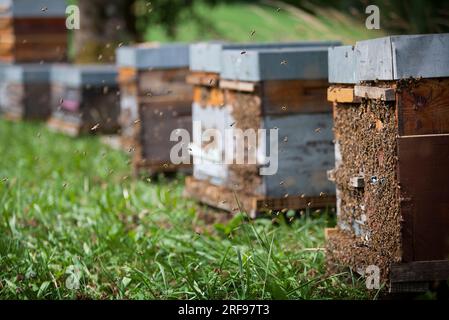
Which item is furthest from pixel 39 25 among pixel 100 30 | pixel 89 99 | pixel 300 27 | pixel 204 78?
pixel 204 78

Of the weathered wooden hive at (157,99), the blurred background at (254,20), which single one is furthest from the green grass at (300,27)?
the weathered wooden hive at (157,99)

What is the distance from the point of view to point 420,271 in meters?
3.08

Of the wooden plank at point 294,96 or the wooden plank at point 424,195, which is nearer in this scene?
the wooden plank at point 424,195

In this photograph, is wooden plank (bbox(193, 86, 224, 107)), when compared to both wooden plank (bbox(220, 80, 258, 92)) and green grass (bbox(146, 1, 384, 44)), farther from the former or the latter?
green grass (bbox(146, 1, 384, 44))

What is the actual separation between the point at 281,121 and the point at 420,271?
154cm

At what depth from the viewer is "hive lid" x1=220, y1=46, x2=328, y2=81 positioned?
430 cm

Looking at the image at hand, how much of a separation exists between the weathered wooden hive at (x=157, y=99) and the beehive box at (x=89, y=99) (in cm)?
187

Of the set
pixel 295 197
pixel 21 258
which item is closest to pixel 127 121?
pixel 295 197

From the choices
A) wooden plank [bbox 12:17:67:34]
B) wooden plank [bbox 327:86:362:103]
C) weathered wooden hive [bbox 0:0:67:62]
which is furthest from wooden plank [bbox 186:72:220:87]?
wooden plank [bbox 12:17:67:34]

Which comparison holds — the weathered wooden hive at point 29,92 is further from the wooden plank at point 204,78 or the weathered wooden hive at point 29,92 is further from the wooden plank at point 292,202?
the wooden plank at point 292,202

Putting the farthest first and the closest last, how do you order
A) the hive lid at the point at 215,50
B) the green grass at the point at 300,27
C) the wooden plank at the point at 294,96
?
the green grass at the point at 300,27
the hive lid at the point at 215,50
the wooden plank at the point at 294,96

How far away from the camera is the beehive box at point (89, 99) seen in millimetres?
8211
